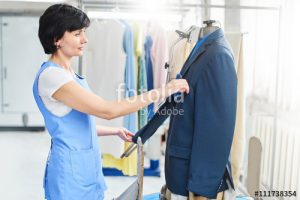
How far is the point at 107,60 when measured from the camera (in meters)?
3.40

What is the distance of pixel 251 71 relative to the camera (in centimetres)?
364

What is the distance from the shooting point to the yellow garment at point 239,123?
2.35 meters

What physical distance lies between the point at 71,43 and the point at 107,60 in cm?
195

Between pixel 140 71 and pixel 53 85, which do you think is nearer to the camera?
pixel 53 85

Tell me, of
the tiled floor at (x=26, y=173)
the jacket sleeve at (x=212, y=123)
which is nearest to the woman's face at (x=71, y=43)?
the jacket sleeve at (x=212, y=123)

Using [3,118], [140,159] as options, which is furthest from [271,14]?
[3,118]

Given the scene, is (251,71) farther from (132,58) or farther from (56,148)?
(56,148)

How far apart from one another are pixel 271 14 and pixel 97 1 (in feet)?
5.25

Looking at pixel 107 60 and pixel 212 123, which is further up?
pixel 107 60

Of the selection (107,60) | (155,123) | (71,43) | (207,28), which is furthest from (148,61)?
(71,43)

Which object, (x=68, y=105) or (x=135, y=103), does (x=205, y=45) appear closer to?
(x=135, y=103)

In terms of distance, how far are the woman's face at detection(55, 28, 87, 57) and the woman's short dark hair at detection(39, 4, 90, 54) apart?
17 mm

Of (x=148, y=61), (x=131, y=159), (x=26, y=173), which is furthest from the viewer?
(x=26, y=173)

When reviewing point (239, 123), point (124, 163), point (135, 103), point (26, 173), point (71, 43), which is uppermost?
point (71, 43)
